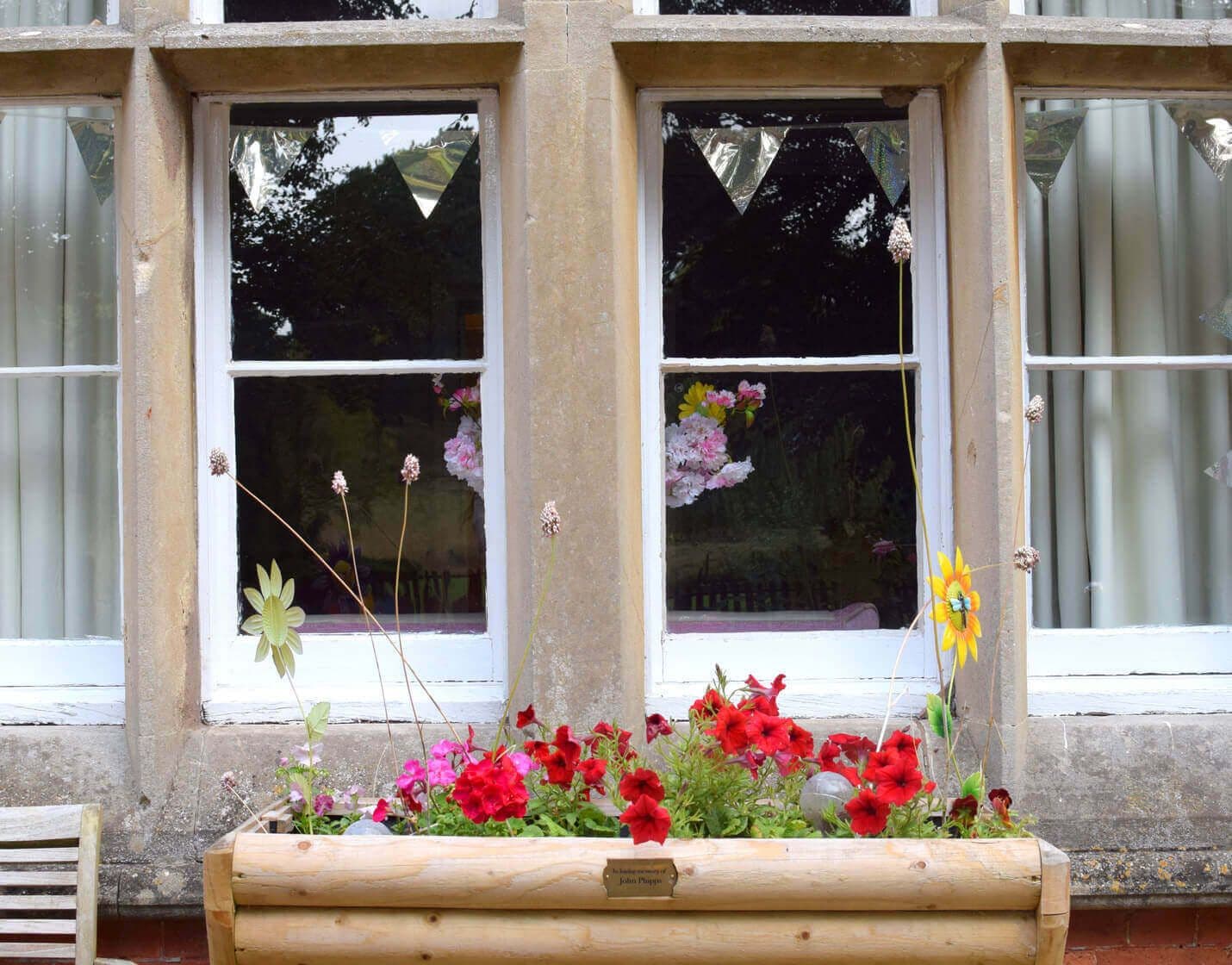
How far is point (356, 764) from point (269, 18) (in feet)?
5.43

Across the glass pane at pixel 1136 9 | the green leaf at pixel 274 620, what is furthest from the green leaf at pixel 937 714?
the glass pane at pixel 1136 9

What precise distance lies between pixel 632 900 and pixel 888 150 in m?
1.71

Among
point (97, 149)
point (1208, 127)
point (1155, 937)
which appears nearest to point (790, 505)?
point (1155, 937)

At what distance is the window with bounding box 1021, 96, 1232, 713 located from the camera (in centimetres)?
258

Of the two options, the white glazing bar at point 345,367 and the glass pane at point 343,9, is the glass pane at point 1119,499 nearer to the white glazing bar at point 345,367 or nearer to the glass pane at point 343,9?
the white glazing bar at point 345,367

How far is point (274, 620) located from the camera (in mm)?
2127

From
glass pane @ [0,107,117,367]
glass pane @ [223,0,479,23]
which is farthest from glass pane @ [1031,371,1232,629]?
glass pane @ [0,107,117,367]

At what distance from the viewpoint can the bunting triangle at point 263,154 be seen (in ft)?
8.41

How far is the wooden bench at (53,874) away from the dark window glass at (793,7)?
6.88 feet

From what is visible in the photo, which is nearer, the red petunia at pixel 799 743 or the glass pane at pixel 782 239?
the red petunia at pixel 799 743

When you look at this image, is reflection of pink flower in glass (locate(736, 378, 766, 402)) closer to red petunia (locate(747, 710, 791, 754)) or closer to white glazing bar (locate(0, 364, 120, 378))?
red petunia (locate(747, 710, 791, 754))

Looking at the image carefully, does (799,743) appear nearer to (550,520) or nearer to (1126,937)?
(550,520)

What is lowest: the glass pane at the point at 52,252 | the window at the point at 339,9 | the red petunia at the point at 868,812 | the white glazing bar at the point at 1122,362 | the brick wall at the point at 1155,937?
the brick wall at the point at 1155,937

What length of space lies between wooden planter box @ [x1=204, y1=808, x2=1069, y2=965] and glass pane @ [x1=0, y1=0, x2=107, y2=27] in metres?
1.92
